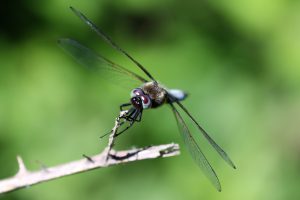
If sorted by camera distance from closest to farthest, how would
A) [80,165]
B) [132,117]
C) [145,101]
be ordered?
[80,165] < [132,117] < [145,101]

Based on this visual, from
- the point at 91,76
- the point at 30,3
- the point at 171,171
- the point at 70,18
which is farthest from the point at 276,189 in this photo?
the point at 30,3

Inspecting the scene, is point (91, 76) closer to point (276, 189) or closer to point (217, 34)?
point (217, 34)

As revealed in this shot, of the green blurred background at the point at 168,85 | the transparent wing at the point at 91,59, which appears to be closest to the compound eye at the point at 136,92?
the transparent wing at the point at 91,59

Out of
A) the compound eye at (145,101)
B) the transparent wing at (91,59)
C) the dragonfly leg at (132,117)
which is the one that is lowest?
the dragonfly leg at (132,117)

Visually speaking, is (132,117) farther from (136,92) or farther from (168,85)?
(168,85)

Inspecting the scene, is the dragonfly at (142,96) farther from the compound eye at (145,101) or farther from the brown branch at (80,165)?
the brown branch at (80,165)

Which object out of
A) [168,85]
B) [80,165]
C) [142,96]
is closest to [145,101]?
[142,96]
